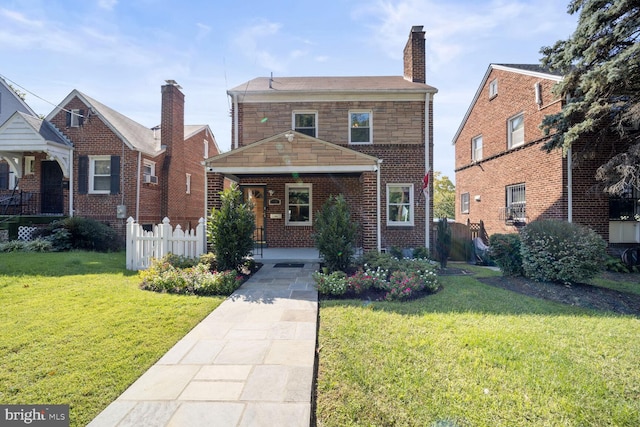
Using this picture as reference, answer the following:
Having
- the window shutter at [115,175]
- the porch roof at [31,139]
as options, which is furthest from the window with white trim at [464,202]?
the porch roof at [31,139]

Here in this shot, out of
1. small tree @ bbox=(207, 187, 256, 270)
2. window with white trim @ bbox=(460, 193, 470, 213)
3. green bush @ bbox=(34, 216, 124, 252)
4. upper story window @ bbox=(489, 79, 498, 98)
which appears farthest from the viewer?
window with white trim @ bbox=(460, 193, 470, 213)

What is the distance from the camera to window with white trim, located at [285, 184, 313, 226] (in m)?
11.5

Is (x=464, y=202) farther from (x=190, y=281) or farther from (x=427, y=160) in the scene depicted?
(x=190, y=281)

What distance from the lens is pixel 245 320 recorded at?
179 inches

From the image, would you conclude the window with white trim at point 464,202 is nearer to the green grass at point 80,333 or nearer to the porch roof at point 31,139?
the green grass at point 80,333

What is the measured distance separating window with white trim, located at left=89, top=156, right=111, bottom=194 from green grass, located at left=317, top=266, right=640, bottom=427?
12.3m

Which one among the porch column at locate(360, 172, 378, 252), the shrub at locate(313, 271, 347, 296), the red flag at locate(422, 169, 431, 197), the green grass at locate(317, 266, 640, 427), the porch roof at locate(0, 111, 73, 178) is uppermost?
the porch roof at locate(0, 111, 73, 178)

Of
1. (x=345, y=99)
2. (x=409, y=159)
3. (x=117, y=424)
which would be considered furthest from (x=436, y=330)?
(x=345, y=99)

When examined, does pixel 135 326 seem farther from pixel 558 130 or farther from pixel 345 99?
pixel 558 130

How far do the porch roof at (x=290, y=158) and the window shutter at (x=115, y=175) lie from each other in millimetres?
7073

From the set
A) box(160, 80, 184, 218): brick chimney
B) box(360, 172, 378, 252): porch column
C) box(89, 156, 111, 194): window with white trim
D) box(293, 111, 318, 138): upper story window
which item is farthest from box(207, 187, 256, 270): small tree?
box(160, 80, 184, 218): brick chimney

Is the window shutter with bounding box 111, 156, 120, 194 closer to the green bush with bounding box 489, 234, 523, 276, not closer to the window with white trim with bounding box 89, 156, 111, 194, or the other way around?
the window with white trim with bounding box 89, 156, 111, 194

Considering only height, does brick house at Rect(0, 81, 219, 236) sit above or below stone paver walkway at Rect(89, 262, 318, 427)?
above

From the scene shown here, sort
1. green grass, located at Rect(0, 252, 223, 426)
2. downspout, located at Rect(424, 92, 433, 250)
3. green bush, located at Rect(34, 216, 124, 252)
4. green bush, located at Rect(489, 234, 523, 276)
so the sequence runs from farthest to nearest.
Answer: downspout, located at Rect(424, 92, 433, 250) → green bush, located at Rect(34, 216, 124, 252) → green bush, located at Rect(489, 234, 523, 276) → green grass, located at Rect(0, 252, 223, 426)
